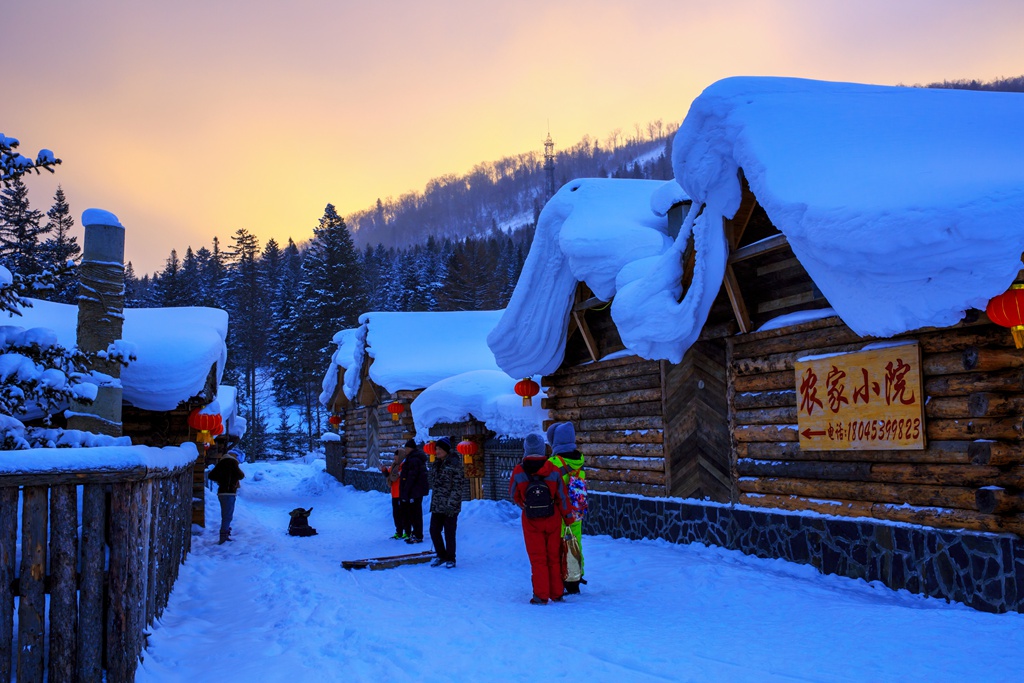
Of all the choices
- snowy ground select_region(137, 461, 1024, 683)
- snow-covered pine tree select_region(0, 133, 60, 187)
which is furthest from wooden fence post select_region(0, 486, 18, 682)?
snow-covered pine tree select_region(0, 133, 60, 187)

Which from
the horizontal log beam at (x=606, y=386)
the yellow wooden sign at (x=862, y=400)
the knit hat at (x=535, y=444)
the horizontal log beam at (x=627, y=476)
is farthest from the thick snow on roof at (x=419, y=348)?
the yellow wooden sign at (x=862, y=400)

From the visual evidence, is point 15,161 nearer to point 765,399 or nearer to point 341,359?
point 765,399

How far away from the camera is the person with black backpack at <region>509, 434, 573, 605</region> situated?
25.5 ft

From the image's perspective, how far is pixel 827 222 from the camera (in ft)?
22.8

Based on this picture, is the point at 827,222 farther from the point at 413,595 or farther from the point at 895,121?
the point at 413,595

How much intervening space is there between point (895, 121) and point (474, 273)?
47.4 metres

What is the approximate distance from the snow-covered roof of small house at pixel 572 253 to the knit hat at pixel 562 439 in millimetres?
4053

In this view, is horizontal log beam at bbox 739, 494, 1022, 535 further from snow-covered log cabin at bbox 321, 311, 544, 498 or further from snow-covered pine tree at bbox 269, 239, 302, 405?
snow-covered pine tree at bbox 269, 239, 302, 405

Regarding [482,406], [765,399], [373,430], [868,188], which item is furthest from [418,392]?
[868,188]

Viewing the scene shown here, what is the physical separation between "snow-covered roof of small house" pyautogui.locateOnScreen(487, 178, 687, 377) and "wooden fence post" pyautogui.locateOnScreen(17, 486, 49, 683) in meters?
9.12

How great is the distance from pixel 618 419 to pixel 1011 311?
23.6ft

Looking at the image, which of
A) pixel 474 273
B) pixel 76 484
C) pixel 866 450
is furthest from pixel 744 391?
pixel 474 273

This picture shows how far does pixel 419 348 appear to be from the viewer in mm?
26859

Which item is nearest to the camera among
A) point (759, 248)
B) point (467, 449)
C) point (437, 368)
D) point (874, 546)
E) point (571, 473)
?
point (874, 546)
